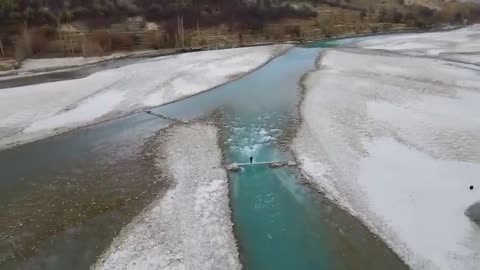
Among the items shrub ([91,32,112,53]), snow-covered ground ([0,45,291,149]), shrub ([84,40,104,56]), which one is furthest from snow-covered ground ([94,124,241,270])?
shrub ([91,32,112,53])

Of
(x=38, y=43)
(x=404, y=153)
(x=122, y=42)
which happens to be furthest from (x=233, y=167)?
(x=38, y=43)

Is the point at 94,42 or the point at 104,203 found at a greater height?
the point at 94,42

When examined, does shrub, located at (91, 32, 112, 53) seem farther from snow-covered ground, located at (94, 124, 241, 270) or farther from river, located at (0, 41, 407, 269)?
snow-covered ground, located at (94, 124, 241, 270)

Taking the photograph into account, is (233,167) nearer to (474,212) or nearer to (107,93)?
(474,212)

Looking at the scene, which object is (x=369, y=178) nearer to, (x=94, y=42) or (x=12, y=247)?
(x=12, y=247)

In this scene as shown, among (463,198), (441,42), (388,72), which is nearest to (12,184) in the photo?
(463,198)

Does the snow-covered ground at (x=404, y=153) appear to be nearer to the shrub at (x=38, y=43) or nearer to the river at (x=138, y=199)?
the river at (x=138, y=199)
